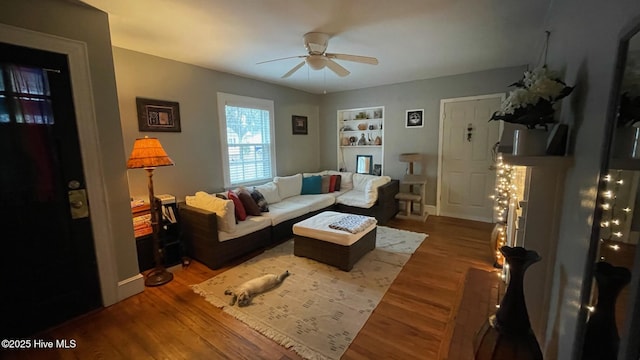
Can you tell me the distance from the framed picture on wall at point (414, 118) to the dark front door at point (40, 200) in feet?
15.2

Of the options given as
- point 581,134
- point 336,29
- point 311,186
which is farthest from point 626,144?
point 311,186

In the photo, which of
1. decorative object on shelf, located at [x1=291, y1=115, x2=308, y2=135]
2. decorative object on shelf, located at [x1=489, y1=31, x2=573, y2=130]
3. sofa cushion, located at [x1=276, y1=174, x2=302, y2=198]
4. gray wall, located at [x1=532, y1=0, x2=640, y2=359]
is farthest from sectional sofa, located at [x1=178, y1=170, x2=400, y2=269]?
gray wall, located at [x1=532, y1=0, x2=640, y2=359]

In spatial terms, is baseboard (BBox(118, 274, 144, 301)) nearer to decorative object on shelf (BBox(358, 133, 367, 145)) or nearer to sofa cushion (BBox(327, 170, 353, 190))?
sofa cushion (BBox(327, 170, 353, 190))

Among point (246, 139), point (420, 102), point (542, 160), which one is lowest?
point (542, 160)

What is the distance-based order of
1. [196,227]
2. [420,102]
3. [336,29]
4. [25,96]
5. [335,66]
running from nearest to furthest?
1. [25,96]
2. [336,29]
3. [335,66]
4. [196,227]
5. [420,102]

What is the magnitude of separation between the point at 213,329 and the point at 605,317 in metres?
2.20

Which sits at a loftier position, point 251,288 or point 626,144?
point 626,144

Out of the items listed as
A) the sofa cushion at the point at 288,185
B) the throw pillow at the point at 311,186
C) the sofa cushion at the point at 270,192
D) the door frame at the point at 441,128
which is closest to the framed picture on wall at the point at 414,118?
the door frame at the point at 441,128

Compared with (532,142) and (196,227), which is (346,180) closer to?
(196,227)

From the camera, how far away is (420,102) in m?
4.66

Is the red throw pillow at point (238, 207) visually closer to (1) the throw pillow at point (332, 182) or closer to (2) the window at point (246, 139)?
(2) the window at point (246, 139)

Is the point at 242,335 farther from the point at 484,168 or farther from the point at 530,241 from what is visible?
the point at 484,168

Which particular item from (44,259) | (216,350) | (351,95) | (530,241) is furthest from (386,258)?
(351,95)

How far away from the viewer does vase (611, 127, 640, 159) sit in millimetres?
658
